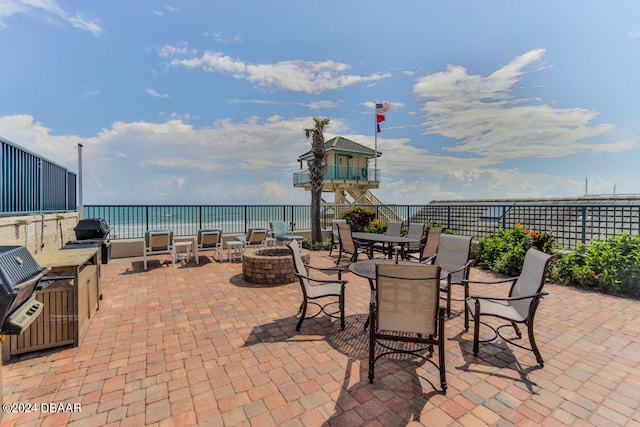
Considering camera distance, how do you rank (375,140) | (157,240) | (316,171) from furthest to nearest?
(375,140) < (316,171) < (157,240)

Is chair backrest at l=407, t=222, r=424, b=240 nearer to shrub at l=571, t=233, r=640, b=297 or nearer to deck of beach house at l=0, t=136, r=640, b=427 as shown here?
deck of beach house at l=0, t=136, r=640, b=427

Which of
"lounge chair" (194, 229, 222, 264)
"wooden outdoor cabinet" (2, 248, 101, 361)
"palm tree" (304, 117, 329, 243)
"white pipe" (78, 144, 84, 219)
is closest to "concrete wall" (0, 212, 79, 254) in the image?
"wooden outdoor cabinet" (2, 248, 101, 361)

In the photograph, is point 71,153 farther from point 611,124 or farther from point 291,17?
point 611,124

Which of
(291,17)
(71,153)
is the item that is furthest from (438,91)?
(71,153)

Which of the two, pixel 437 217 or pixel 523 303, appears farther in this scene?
pixel 437 217

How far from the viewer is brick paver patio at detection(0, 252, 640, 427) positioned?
183cm

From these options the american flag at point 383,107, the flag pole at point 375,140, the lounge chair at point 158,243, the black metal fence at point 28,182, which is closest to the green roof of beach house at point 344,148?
the flag pole at point 375,140

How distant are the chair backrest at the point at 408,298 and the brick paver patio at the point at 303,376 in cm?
45

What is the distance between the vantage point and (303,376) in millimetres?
2260

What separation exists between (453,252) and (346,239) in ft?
8.92

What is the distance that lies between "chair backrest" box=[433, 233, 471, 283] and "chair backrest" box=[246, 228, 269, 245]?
4.56 metres

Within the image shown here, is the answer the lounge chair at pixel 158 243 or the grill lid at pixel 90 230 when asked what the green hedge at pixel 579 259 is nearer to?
the lounge chair at pixel 158 243

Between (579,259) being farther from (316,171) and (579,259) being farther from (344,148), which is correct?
(344,148)

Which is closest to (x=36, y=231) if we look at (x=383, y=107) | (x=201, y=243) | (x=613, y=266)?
(x=201, y=243)
